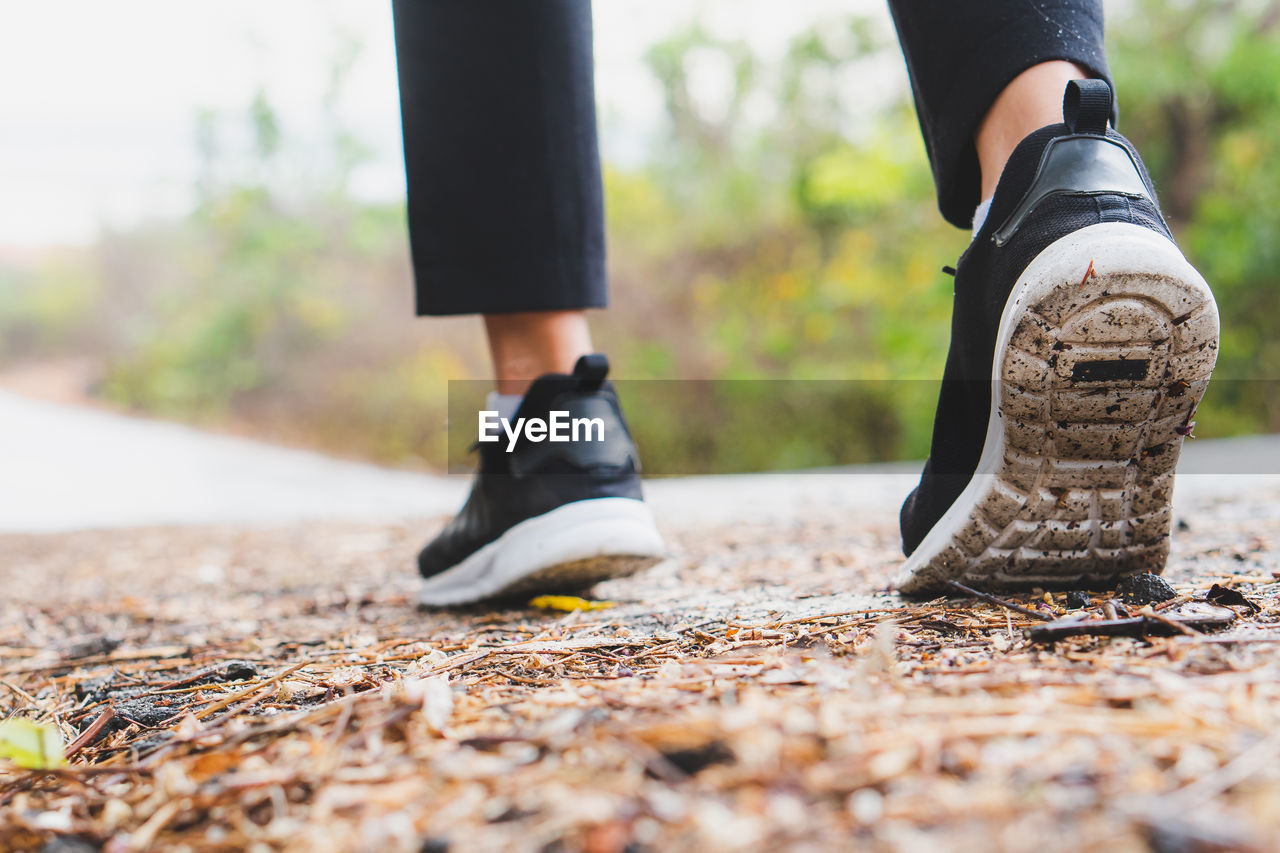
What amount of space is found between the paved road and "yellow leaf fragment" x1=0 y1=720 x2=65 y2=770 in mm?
2004

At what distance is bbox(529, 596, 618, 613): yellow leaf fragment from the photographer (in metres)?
Result: 1.29

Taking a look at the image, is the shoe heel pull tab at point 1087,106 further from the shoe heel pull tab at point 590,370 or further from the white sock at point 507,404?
the white sock at point 507,404

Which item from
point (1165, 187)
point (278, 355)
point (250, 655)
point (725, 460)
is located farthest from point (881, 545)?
point (278, 355)

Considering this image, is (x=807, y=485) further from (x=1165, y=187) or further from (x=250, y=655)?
(x=1165, y=187)

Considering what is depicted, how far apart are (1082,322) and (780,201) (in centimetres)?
666

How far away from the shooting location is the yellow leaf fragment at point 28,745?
0.61 meters

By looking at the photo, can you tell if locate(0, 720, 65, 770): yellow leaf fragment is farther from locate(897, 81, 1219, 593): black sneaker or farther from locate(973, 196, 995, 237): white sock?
locate(973, 196, 995, 237): white sock

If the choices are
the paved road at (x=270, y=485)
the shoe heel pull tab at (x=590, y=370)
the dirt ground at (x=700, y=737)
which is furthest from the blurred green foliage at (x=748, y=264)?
the dirt ground at (x=700, y=737)

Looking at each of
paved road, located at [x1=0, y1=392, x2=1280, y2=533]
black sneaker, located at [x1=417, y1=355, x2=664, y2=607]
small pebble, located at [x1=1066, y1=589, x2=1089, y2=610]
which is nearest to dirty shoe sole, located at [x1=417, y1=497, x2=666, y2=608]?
black sneaker, located at [x1=417, y1=355, x2=664, y2=607]

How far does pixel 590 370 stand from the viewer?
1.30 m

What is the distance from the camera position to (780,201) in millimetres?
7246

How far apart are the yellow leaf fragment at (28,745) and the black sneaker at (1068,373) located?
84 centimetres

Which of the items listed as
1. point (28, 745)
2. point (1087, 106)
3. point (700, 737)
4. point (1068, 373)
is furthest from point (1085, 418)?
point (28, 745)

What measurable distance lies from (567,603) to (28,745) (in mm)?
767
